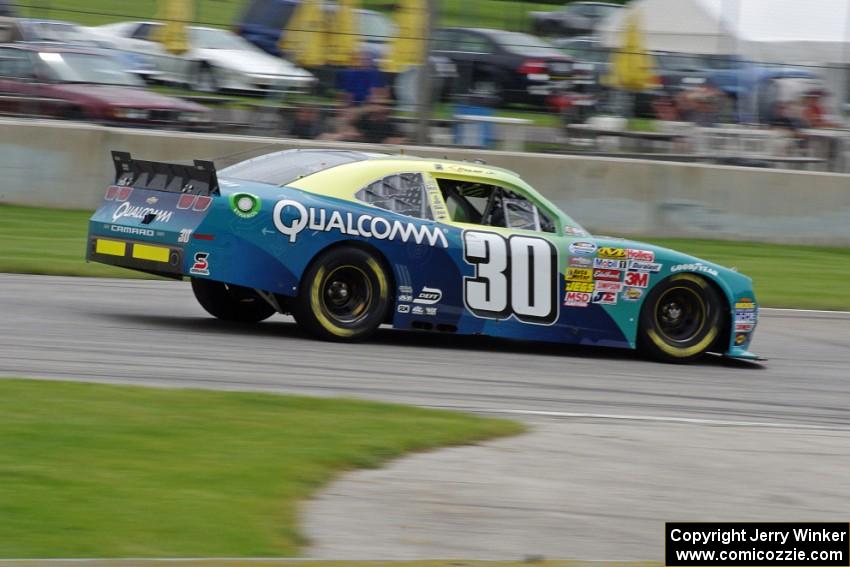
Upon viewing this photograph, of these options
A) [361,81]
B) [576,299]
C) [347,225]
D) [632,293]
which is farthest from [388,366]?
[361,81]

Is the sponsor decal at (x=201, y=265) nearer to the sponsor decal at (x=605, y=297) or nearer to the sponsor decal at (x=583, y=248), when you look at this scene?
the sponsor decal at (x=583, y=248)

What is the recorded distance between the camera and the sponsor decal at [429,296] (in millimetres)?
9904

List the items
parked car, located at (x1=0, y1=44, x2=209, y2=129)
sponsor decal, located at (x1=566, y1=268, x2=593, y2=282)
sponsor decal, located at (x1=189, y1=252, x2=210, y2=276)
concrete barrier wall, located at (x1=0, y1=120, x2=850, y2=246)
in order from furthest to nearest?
parked car, located at (x1=0, y1=44, x2=209, y2=129) → concrete barrier wall, located at (x1=0, y1=120, x2=850, y2=246) → sponsor decal, located at (x1=566, y1=268, x2=593, y2=282) → sponsor decal, located at (x1=189, y1=252, x2=210, y2=276)

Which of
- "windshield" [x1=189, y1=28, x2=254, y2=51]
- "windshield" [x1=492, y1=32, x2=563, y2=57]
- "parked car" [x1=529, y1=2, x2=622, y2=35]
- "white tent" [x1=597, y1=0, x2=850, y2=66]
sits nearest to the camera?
"windshield" [x1=189, y1=28, x2=254, y2=51]

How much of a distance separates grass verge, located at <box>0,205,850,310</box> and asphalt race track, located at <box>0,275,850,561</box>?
90 centimetres

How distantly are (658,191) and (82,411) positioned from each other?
1245 cm

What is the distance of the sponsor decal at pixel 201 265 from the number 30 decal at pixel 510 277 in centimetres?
192

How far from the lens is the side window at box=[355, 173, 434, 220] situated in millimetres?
9906

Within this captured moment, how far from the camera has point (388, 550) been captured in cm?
539

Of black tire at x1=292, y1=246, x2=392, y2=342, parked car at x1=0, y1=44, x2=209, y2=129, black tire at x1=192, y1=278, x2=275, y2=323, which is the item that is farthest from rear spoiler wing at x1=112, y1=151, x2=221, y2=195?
parked car at x1=0, y1=44, x2=209, y2=129

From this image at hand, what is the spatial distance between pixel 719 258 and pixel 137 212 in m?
9.47

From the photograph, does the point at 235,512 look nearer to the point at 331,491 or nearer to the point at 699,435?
the point at 331,491

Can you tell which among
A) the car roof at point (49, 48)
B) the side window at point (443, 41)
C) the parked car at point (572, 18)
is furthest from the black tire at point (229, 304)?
the parked car at point (572, 18)

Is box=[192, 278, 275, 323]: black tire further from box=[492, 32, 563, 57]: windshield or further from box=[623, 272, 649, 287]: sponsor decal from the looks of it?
box=[492, 32, 563, 57]: windshield
